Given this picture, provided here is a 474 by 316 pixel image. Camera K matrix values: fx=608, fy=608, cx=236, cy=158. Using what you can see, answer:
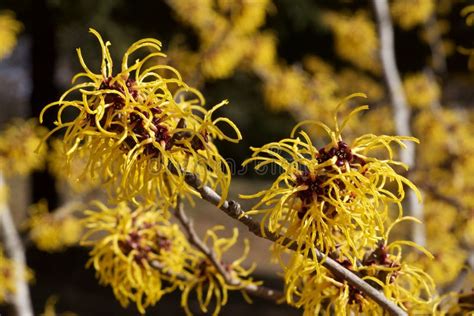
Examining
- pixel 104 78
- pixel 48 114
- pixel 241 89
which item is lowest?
pixel 104 78

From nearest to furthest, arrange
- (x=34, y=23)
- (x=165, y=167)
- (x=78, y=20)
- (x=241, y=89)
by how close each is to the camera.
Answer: (x=165, y=167), (x=78, y=20), (x=34, y=23), (x=241, y=89)

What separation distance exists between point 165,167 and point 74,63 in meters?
7.62

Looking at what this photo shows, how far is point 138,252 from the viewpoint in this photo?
3.78ft

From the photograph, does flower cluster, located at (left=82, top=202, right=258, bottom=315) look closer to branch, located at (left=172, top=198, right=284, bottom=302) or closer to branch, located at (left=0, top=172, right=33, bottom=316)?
branch, located at (left=172, top=198, right=284, bottom=302)

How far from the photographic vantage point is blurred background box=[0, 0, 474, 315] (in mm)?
3164

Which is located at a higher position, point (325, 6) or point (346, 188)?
point (325, 6)

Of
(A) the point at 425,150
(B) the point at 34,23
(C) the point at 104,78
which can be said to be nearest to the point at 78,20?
(B) the point at 34,23

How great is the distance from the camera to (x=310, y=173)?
0.85 m

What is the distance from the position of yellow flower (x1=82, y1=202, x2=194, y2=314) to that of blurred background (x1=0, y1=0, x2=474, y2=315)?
74cm

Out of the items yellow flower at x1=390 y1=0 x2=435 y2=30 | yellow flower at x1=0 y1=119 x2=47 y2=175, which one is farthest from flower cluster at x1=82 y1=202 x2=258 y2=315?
yellow flower at x1=390 y1=0 x2=435 y2=30

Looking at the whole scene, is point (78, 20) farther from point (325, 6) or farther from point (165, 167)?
point (165, 167)

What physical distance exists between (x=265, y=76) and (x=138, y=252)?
2.64 m

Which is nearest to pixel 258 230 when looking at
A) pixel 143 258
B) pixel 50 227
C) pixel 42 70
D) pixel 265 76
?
pixel 143 258

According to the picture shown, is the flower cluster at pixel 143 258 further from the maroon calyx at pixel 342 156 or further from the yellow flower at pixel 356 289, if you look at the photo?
the maroon calyx at pixel 342 156
